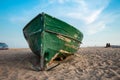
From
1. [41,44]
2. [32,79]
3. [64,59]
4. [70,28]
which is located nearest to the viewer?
[32,79]

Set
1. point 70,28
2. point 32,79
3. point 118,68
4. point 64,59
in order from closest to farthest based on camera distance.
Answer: point 32,79, point 118,68, point 70,28, point 64,59

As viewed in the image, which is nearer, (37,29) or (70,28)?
(37,29)

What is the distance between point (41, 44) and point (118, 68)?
3.00m

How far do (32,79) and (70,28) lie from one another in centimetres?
321

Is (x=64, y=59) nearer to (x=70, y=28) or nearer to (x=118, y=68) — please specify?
(x=70, y=28)

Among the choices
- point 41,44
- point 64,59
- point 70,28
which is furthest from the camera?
point 64,59

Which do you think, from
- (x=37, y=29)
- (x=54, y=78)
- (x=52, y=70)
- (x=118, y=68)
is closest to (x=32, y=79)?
(x=54, y=78)

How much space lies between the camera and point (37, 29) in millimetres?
6727

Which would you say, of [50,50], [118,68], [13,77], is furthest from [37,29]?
[118,68]

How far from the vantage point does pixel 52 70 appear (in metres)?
6.18

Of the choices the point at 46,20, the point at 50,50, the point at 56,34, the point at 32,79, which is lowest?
the point at 32,79

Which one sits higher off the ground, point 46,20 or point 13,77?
point 46,20

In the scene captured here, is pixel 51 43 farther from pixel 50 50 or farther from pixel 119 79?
pixel 119 79

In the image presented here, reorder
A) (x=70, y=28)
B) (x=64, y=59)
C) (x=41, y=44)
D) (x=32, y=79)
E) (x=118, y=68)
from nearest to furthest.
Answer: (x=32, y=79) → (x=118, y=68) → (x=41, y=44) → (x=70, y=28) → (x=64, y=59)
